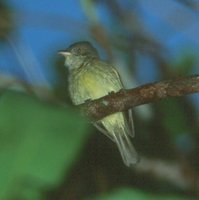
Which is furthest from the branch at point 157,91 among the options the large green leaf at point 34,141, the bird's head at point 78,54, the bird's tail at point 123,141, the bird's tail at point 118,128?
the bird's head at point 78,54

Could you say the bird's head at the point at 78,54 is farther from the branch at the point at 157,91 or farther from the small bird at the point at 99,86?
the branch at the point at 157,91

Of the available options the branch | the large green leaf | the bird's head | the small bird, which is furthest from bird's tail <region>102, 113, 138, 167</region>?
the large green leaf

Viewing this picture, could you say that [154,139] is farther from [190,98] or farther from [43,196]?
[43,196]

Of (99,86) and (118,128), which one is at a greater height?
(99,86)

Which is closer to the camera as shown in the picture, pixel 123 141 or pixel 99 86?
pixel 123 141

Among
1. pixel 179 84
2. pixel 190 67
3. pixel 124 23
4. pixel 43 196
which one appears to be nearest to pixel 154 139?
pixel 190 67

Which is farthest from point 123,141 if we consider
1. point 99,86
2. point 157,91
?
point 157,91

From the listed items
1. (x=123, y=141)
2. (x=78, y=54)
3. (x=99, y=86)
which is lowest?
(x=123, y=141)

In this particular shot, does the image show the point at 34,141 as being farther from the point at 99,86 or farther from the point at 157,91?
the point at 99,86
